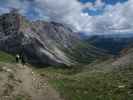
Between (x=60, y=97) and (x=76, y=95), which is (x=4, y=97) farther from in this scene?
(x=76, y=95)

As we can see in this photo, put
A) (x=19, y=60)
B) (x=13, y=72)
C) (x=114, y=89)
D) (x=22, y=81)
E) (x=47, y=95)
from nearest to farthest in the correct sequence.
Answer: (x=47, y=95), (x=114, y=89), (x=22, y=81), (x=13, y=72), (x=19, y=60)

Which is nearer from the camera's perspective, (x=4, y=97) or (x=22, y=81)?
(x=4, y=97)

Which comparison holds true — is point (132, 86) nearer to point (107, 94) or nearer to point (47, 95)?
point (107, 94)

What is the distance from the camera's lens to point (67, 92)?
32750mm

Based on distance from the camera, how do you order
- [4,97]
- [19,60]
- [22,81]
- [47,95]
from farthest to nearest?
[19,60], [22,81], [47,95], [4,97]

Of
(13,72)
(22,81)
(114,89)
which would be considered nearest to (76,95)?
(114,89)

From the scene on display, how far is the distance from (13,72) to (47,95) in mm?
14160

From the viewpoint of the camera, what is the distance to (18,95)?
30.6 m

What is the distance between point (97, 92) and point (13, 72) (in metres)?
18.3

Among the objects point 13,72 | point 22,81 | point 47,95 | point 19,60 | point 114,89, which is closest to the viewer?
point 47,95

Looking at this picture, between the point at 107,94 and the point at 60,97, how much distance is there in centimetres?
632

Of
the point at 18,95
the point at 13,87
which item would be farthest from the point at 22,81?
the point at 18,95

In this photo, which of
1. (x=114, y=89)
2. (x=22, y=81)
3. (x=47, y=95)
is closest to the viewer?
(x=47, y=95)

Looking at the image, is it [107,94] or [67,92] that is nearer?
[107,94]
